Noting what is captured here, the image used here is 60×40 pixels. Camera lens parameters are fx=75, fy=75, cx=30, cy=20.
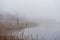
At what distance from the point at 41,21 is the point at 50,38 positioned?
0.23 meters

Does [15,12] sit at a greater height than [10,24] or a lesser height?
greater

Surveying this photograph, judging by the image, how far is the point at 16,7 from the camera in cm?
91

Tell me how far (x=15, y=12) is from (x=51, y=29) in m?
0.48

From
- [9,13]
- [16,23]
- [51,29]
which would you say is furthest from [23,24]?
[51,29]

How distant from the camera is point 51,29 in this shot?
902mm

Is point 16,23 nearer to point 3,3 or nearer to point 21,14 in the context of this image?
point 21,14

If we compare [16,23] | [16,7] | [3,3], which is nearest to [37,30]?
[16,23]

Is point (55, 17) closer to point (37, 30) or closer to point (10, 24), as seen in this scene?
point (37, 30)

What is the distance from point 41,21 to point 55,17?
0.58 feet

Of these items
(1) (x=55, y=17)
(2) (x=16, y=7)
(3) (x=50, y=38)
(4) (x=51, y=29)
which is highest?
(2) (x=16, y=7)

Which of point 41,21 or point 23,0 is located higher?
point 23,0

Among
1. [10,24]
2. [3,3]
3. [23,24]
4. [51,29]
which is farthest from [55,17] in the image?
[3,3]

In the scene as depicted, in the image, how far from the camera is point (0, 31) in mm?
920

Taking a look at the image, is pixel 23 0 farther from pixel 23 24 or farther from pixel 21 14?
pixel 23 24
